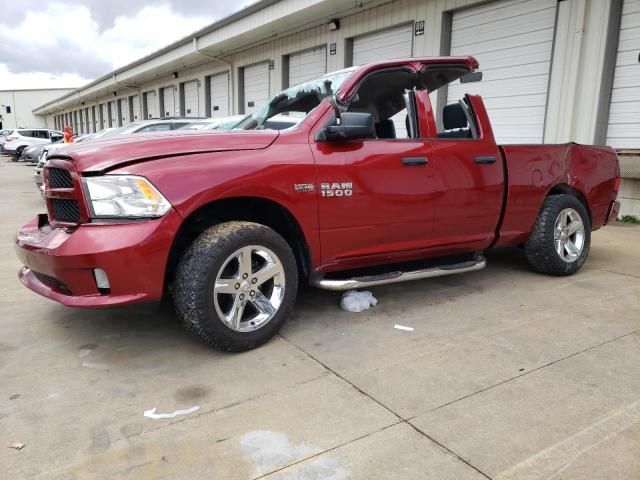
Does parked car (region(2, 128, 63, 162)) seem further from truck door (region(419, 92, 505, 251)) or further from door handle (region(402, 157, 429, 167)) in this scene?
door handle (region(402, 157, 429, 167))

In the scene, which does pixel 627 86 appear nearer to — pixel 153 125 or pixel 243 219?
pixel 243 219

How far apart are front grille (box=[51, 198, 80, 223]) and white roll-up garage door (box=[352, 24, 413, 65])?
9356 millimetres

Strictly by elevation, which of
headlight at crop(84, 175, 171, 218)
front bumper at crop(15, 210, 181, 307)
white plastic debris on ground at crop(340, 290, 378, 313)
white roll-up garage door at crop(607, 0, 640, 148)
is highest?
white roll-up garage door at crop(607, 0, 640, 148)

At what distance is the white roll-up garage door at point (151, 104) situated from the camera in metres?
27.7

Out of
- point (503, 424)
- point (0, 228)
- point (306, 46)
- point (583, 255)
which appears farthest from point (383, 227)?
point (306, 46)

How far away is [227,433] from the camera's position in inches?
93.0

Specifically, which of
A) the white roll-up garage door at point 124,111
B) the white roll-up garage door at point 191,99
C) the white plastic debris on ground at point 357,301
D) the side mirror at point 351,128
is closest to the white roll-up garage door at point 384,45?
the white plastic debris on ground at point 357,301

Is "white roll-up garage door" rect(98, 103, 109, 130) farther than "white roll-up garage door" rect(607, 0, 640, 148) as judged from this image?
Yes

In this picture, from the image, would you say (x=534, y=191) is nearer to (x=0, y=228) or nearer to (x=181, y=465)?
(x=181, y=465)

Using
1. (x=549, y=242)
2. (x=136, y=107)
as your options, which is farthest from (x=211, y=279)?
(x=136, y=107)

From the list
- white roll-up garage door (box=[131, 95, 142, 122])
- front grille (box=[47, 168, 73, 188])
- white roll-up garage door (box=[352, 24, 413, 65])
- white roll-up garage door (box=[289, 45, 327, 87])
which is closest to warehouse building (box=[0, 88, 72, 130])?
white roll-up garage door (box=[131, 95, 142, 122])

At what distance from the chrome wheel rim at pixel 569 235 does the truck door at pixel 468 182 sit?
83 centimetres

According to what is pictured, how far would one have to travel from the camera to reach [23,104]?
7356 cm

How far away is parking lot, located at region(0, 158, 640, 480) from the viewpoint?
216 cm
